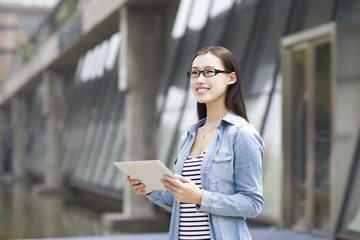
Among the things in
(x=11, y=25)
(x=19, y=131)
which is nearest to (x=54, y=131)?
(x=19, y=131)

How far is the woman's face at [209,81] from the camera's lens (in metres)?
2.98

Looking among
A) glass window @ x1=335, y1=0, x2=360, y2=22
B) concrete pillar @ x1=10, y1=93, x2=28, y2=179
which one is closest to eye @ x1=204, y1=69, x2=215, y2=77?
glass window @ x1=335, y1=0, x2=360, y2=22

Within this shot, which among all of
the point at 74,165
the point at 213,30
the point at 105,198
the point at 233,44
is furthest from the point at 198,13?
the point at 74,165

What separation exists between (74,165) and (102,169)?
18.8 ft

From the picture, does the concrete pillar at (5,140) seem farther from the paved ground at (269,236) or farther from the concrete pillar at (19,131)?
the paved ground at (269,236)

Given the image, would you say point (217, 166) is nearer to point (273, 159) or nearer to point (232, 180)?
point (232, 180)

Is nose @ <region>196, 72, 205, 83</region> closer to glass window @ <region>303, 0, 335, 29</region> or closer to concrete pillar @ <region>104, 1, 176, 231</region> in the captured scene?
glass window @ <region>303, 0, 335, 29</region>

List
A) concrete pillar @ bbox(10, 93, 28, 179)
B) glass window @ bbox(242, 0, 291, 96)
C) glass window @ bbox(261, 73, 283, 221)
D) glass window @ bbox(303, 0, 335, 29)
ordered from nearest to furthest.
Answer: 1. glass window @ bbox(303, 0, 335, 29)
2. glass window @ bbox(261, 73, 283, 221)
3. glass window @ bbox(242, 0, 291, 96)
4. concrete pillar @ bbox(10, 93, 28, 179)

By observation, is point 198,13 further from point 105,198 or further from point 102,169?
point 105,198

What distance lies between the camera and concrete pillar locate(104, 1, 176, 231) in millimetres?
14359

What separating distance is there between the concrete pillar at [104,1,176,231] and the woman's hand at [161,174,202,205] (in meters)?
11.5

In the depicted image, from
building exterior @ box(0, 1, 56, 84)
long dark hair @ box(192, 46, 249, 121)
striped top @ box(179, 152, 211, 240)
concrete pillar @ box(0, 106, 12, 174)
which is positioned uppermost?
building exterior @ box(0, 1, 56, 84)

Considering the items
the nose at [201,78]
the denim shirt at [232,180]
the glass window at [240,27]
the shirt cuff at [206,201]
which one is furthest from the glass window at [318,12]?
the shirt cuff at [206,201]

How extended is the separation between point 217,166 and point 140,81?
11789 mm
